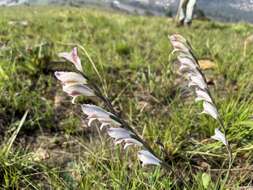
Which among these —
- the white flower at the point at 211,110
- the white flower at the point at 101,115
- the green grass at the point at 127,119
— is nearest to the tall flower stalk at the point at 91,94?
the white flower at the point at 101,115

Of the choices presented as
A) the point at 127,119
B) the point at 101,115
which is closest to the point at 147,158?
the point at 101,115

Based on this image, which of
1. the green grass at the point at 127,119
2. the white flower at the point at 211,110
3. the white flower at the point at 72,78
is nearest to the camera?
the white flower at the point at 72,78

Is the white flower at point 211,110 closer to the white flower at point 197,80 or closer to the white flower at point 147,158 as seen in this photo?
the white flower at point 197,80

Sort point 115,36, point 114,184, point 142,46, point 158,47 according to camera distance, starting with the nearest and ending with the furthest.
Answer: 1. point 114,184
2. point 158,47
3. point 142,46
4. point 115,36

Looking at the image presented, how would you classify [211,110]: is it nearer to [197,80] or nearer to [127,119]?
[197,80]

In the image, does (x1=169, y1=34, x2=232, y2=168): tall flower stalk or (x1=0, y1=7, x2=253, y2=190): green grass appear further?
(x1=0, y1=7, x2=253, y2=190): green grass

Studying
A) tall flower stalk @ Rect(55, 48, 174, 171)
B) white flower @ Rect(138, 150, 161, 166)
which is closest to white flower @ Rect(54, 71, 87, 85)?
tall flower stalk @ Rect(55, 48, 174, 171)

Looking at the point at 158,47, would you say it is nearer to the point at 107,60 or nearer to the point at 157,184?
the point at 107,60

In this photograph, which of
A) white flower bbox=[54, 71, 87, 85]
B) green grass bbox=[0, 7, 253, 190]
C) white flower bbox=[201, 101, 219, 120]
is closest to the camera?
white flower bbox=[54, 71, 87, 85]

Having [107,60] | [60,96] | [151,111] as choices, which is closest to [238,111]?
[151,111]

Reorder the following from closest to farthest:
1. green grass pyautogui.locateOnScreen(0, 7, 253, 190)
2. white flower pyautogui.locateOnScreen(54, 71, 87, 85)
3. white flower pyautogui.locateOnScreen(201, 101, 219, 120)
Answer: white flower pyautogui.locateOnScreen(54, 71, 87, 85) < white flower pyautogui.locateOnScreen(201, 101, 219, 120) < green grass pyautogui.locateOnScreen(0, 7, 253, 190)

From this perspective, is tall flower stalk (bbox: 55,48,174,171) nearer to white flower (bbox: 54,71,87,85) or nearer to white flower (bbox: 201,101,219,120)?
white flower (bbox: 54,71,87,85)
